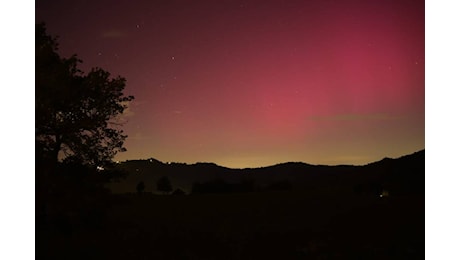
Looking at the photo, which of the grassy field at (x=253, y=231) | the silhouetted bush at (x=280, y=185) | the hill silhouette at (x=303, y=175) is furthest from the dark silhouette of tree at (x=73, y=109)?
the silhouetted bush at (x=280, y=185)

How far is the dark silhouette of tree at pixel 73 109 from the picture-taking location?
8.48 meters

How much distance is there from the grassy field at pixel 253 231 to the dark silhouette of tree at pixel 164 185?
0.44m

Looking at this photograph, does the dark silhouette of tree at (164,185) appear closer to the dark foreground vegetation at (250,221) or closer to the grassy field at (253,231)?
the dark foreground vegetation at (250,221)

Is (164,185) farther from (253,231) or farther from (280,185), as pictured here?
(280,185)

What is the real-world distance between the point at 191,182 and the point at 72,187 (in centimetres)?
753

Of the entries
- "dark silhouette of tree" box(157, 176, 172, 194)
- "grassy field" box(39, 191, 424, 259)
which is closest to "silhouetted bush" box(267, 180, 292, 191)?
"grassy field" box(39, 191, 424, 259)

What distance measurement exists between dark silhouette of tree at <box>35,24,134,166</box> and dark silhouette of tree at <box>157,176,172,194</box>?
3761 millimetres

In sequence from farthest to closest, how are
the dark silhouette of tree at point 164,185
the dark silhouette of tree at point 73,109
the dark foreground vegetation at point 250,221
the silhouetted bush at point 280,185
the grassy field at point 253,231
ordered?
the silhouetted bush at point 280,185
the dark silhouette of tree at point 164,185
the grassy field at point 253,231
the dark foreground vegetation at point 250,221
the dark silhouette of tree at point 73,109

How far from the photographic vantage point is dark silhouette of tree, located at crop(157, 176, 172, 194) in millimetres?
13559

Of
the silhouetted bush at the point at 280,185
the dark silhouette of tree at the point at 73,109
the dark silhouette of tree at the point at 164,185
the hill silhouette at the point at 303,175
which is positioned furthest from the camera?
the silhouetted bush at the point at 280,185

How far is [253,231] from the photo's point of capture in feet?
41.3

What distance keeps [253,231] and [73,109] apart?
5.71 meters

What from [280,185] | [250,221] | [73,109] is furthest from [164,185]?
[73,109]
